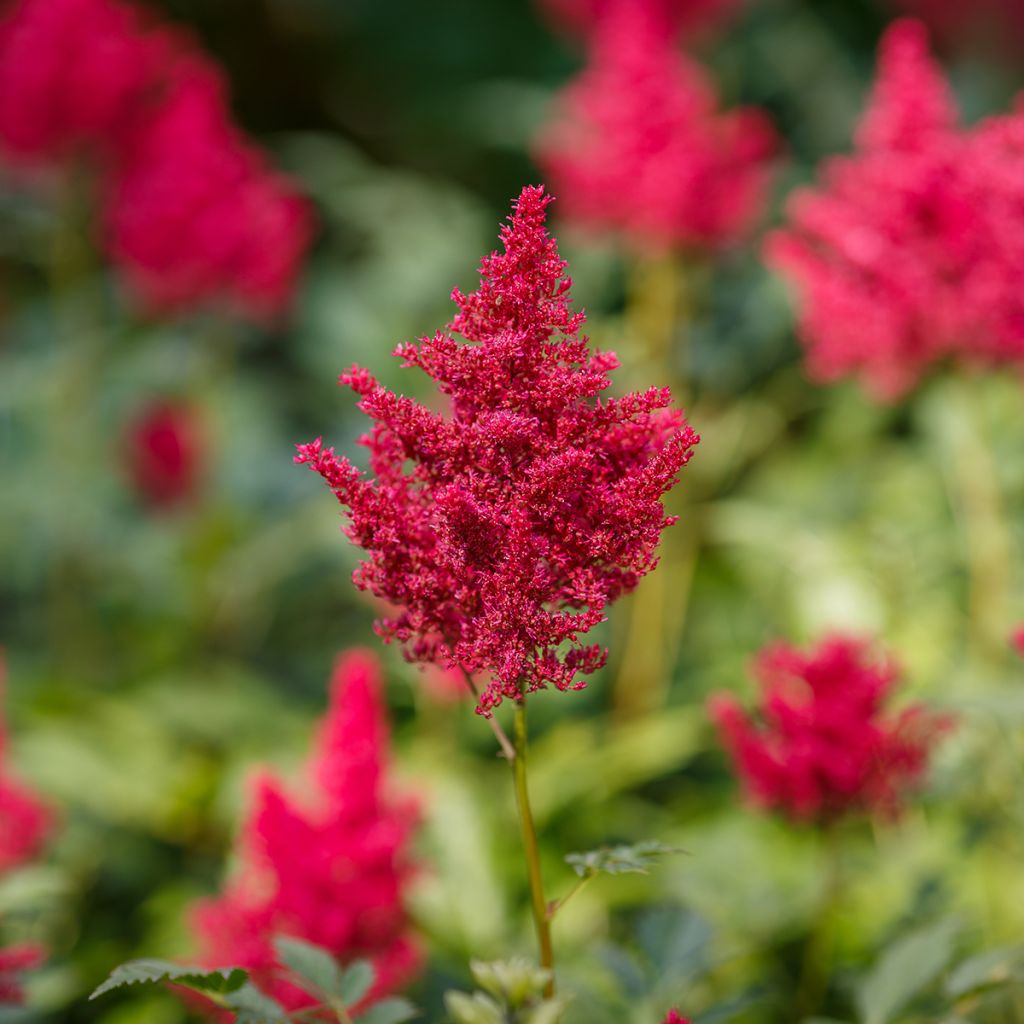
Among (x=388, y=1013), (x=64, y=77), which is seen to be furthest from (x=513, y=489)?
(x=64, y=77)

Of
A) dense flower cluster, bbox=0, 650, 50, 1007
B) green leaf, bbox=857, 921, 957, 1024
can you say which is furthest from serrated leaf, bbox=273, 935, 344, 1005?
dense flower cluster, bbox=0, 650, 50, 1007

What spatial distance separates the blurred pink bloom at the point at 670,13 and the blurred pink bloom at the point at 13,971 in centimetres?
227

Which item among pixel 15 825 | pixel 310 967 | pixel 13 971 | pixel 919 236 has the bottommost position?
pixel 310 967

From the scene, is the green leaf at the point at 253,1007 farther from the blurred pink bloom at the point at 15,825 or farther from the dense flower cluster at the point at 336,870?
the blurred pink bloom at the point at 15,825

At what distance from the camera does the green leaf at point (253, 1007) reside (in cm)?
95

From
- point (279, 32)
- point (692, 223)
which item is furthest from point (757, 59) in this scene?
point (279, 32)

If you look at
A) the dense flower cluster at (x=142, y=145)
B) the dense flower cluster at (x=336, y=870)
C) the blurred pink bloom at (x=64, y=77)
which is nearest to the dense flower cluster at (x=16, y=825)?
the dense flower cluster at (x=336, y=870)

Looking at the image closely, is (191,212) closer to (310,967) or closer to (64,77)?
(64,77)

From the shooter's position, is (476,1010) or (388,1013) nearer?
(476,1010)

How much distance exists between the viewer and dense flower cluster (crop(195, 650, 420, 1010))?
4.77 feet

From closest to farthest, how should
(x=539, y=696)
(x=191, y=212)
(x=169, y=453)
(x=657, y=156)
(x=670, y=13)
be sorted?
(x=657, y=156) < (x=539, y=696) < (x=191, y=212) < (x=670, y=13) < (x=169, y=453)

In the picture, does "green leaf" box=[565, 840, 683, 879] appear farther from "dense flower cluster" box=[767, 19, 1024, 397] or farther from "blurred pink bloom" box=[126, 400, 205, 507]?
"blurred pink bloom" box=[126, 400, 205, 507]

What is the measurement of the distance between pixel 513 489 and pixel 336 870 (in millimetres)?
803

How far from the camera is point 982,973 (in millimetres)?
1131
